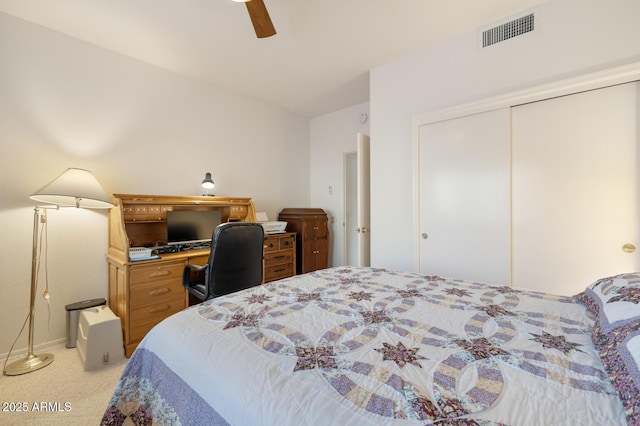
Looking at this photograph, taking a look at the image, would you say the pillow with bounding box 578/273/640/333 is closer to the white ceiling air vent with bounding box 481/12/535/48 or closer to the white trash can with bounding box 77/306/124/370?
the white ceiling air vent with bounding box 481/12/535/48

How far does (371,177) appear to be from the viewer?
10.0ft

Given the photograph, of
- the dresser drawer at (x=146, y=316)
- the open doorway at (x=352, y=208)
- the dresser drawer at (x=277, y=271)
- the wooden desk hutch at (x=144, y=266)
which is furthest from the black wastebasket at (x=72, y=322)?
the open doorway at (x=352, y=208)

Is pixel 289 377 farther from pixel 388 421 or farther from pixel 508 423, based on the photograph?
pixel 508 423

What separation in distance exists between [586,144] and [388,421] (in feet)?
7.84

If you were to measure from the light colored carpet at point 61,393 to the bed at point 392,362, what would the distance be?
2.99ft

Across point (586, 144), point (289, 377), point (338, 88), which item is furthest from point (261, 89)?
point (289, 377)

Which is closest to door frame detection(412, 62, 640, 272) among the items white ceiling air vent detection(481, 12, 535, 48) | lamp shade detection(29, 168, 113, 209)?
white ceiling air vent detection(481, 12, 535, 48)

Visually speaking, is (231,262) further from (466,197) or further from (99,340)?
(466,197)

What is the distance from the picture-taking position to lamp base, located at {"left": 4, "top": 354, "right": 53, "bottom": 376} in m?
1.98

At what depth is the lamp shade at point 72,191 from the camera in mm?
1984

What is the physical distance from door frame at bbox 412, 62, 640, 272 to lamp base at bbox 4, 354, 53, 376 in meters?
3.23

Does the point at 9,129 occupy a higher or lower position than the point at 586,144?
higher

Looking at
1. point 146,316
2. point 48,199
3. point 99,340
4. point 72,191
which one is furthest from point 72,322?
point 72,191

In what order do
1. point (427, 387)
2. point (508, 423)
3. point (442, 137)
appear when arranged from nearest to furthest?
point (508, 423) → point (427, 387) → point (442, 137)
